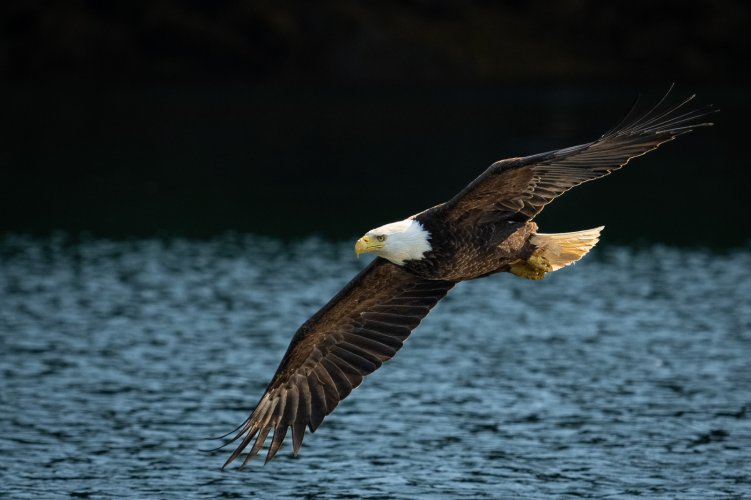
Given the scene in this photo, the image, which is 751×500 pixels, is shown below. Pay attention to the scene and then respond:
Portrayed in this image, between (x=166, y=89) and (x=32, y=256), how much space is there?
28592 millimetres

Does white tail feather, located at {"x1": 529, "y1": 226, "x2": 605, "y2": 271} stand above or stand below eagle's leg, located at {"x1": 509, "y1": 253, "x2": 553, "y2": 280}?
above

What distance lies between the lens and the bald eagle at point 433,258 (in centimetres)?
935

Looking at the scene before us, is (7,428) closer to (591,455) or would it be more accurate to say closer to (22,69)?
(591,455)

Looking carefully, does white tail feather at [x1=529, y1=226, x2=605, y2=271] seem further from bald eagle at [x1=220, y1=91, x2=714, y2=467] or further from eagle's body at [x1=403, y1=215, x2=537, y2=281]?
eagle's body at [x1=403, y1=215, x2=537, y2=281]

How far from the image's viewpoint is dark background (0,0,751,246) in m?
30.0

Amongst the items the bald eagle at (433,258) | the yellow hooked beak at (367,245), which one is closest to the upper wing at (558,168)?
the bald eagle at (433,258)

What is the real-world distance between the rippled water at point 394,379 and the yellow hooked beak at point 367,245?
3697 mm

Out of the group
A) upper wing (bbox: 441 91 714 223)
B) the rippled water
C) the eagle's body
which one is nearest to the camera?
upper wing (bbox: 441 91 714 223)

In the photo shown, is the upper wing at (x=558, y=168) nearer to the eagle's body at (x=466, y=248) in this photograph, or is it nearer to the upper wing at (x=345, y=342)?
the eagle's body at (x=466, y=248)

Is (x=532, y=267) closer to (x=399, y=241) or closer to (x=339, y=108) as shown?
(x=399, y=241)

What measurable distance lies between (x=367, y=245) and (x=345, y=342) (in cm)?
169

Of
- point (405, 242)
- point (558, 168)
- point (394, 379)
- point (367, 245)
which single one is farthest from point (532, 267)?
point (394, 379)

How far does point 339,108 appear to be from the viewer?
4781 centimetres

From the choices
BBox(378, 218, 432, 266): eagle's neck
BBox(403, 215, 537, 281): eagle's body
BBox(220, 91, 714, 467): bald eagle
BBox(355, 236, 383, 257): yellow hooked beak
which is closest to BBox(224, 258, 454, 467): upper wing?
BBox(220, 91, 714, 467): bald eagle
